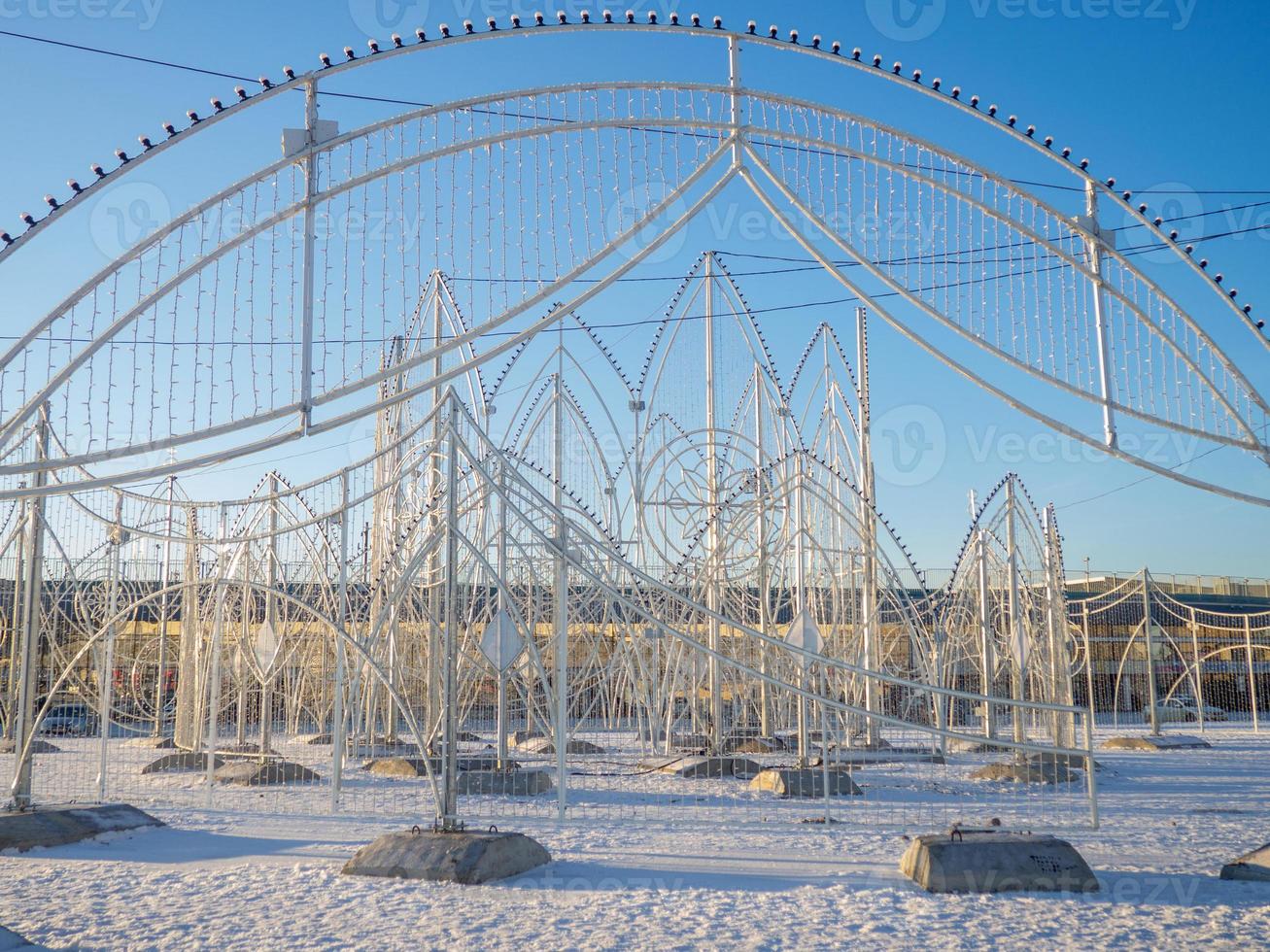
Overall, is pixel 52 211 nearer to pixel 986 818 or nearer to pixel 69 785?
pixel 986 818

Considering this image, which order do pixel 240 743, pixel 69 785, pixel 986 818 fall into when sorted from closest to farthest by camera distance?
pixel 986 818, pixel 69 785, pixel 240 743

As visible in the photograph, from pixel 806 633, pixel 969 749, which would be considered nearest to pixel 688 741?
pixel 969 749

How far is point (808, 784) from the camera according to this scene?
14898mm

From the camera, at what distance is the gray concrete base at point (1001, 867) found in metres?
8.88

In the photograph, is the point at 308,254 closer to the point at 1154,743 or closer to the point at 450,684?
the point at 450,684

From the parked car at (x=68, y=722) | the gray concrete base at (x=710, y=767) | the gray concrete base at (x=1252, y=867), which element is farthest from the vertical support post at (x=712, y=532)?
the parked car at (x=68, y=722)

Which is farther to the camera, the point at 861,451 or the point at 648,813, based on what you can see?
the point at 861,451

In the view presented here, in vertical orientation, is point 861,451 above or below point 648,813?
above

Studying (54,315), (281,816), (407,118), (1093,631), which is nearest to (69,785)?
(281,816)

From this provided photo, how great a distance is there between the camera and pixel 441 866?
30.7 feet

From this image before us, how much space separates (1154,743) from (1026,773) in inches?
349

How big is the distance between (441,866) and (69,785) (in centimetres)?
973

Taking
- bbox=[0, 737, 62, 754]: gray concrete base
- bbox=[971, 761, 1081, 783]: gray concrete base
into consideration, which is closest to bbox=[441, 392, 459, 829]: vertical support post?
bbox=[971, 761, 1081, 783]: gray concrete base

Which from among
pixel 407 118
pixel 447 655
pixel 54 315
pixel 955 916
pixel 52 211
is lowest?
pixel 955 916
